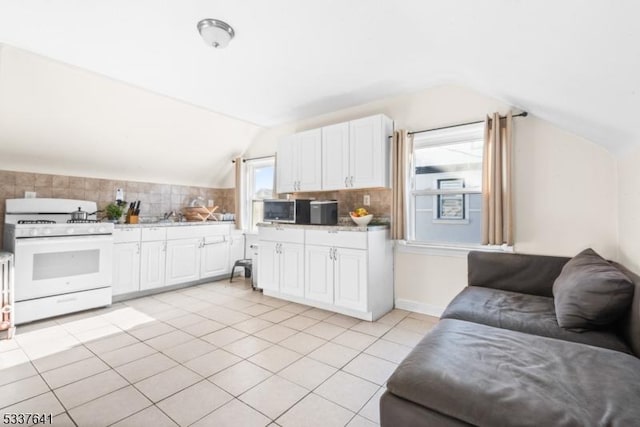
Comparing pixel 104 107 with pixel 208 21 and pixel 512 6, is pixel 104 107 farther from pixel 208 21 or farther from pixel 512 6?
pixel 512 6

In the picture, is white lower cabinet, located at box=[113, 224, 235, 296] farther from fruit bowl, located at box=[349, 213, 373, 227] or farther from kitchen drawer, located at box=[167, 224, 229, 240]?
fruit bowl, located at box=[349, 213, 373, 227]

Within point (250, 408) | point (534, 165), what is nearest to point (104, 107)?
point (250, 408)

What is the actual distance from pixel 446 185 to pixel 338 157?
1.29 m

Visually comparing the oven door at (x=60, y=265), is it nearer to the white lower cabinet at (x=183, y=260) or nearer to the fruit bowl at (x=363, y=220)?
the white lower cabinet at (x=183, y=260)

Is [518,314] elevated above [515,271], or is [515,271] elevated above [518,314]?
[515,271]

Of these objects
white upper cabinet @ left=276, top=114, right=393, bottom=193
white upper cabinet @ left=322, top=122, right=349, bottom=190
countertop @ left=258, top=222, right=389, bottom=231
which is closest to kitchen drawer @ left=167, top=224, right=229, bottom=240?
countertop @ left=258, top=222, right=389, bottom=231

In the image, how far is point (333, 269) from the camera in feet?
11.0

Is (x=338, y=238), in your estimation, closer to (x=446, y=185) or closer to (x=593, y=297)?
(x=446, y=185)

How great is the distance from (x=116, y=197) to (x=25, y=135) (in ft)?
4.04

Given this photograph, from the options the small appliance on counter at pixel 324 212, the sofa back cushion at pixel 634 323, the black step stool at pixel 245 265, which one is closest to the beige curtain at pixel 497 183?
the sofa back cushion at pixel 634 323

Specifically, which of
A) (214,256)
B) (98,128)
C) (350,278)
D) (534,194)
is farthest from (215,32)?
(214,256)

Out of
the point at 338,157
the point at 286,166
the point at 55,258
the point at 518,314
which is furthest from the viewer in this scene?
the point at 286,166

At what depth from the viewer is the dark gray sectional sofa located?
101 centimetres

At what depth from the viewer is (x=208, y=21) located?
2111mm
